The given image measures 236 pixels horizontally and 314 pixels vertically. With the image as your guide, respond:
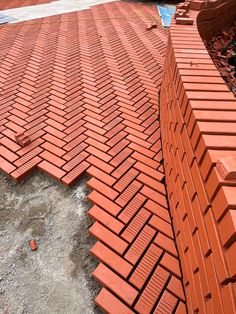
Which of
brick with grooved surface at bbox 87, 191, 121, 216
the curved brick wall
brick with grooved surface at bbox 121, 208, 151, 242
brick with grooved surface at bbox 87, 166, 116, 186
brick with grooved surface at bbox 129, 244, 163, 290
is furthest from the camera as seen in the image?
brick with grooved surface at bbox 87, 166, 116, 186

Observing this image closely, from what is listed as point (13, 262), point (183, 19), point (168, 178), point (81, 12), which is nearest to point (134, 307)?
point (13, 262)

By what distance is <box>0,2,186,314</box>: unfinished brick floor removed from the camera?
72.4 inches

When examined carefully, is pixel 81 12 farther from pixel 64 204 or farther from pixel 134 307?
pixel 134 307

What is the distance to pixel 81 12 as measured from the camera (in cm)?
692

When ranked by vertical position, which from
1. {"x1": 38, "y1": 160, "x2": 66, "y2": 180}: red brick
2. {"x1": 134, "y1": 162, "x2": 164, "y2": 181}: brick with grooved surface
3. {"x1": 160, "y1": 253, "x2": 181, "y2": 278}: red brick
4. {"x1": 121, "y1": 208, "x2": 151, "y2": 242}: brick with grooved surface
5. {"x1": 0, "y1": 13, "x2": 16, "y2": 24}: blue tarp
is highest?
{"x1": 0, "y1": 13, "x2": 16, "y2": 24}: blue tarp

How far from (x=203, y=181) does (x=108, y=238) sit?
3.16 ft

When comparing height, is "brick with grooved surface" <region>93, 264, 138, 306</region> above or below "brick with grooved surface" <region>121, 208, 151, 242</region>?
below

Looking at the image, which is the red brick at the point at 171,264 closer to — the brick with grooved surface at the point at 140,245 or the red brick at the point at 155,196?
the brick with grooved surface at the point at 140,245

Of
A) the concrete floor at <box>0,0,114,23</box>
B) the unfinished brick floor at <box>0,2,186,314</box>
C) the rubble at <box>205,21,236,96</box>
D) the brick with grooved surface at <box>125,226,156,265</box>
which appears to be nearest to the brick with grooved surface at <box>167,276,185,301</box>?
the unfinished brick floor at <box>0,2,186,314</box>

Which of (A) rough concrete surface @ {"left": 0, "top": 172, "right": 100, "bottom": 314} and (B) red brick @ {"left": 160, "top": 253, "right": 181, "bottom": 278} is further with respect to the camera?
(B) red brick @ {"left": 160, "top": 253, "right": 181, "bottom": 278}

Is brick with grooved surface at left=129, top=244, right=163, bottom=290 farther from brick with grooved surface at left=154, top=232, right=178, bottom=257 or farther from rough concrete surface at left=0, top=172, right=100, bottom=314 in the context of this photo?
rough concrete surface at left=0, top=172, right=100, bottom=314

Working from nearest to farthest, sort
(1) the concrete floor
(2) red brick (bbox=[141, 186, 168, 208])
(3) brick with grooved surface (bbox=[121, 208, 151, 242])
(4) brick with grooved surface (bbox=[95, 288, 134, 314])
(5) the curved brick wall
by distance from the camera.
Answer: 1. (5) the curved brick wall
2. (4) brick with grooved surface (bbox=[95, 288, 134, 314])
3. (3) brick with grooved surface (bbox=[121, 208, 151, 242])
4. (2) red brick (bbox=[141, 186, 168, 208])
5. (1) the concrete floor

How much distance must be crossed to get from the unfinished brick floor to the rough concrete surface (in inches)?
4.0

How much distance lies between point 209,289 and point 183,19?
2.97 meters
